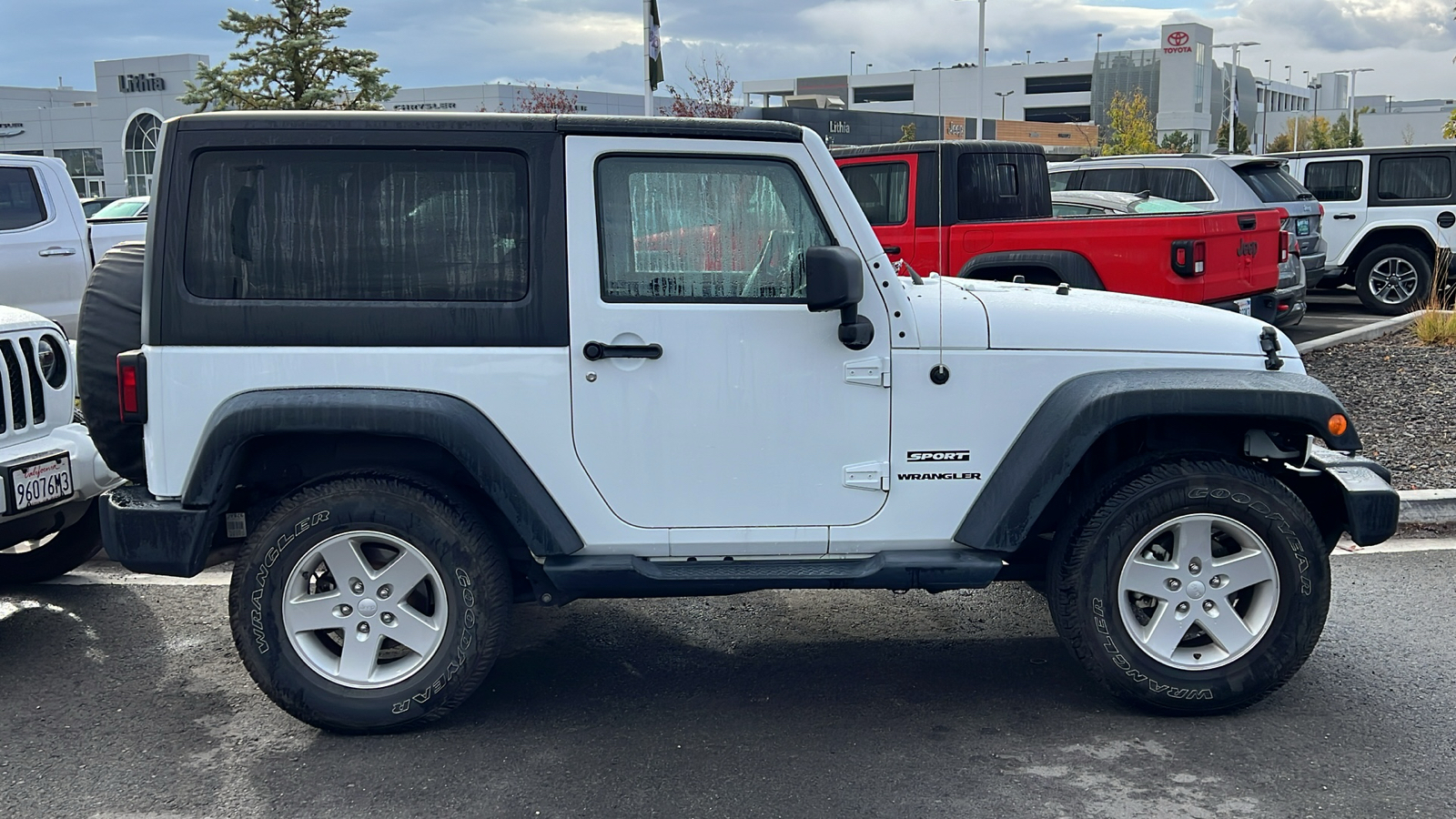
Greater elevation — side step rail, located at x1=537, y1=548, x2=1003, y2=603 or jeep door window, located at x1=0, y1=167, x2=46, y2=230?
jeep door window, located at x1=0, y1=167, x2=46, y2=230

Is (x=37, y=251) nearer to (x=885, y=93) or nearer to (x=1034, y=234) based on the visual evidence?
(x=1034, y=234)

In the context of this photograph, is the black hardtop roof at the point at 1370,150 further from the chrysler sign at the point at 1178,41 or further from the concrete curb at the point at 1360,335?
the chrysler sign at the point at 1178,41

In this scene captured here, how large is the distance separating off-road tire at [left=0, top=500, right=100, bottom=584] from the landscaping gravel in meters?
6.64

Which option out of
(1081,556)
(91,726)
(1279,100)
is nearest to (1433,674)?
(1081,556)

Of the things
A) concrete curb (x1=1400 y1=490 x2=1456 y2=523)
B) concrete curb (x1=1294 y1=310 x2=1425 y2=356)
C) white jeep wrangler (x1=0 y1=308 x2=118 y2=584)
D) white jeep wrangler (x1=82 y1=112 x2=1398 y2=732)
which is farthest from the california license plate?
concrete curb (x1=1294 y1=310 x2=1425 y2=356)

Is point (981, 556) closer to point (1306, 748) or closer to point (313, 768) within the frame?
point (1306, 748)

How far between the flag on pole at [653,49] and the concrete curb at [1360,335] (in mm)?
7246

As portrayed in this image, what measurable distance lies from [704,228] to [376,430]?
3.92 ft

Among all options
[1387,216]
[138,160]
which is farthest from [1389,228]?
[138,160]

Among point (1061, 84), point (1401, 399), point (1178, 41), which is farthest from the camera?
point (1061, 84)

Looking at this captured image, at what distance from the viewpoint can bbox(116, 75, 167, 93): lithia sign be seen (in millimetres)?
62781

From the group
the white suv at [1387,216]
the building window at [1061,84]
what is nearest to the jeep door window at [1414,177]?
the white suv at [1387,216]

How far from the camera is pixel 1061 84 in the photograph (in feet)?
351

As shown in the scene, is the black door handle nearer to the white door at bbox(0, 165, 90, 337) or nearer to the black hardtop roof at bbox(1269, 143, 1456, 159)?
the white door at bbox(0, 165, 90, 337)
